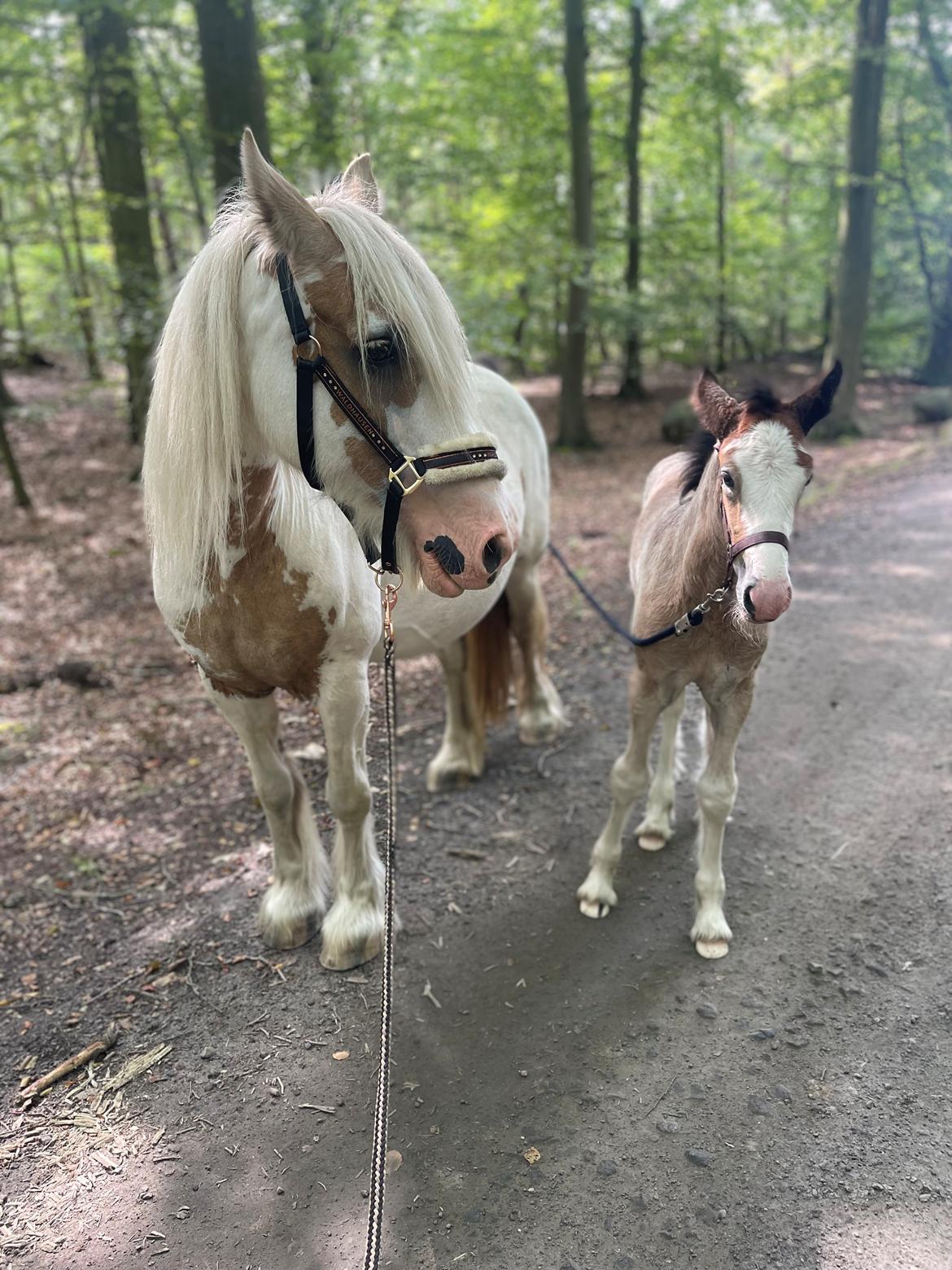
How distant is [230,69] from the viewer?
20.0ft

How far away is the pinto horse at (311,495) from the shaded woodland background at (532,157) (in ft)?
16.8

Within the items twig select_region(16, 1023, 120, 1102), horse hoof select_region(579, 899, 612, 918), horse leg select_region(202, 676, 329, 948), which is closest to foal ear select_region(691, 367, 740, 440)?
horse leg select_region(202, 676, 329, 948)

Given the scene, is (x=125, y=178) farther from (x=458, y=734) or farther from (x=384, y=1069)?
(x=384, y=1069)

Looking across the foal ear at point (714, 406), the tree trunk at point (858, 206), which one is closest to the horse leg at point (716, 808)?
the foal ear at point (714, 406)

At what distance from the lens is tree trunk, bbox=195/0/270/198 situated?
5984mm

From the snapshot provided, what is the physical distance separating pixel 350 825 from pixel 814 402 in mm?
2173

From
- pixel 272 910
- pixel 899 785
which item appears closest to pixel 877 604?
pixel 899 785

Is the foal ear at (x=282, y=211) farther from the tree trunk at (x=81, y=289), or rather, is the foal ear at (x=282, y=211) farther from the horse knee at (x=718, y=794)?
the tree trunk at (x=81, y=289)

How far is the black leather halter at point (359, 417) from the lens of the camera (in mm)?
1897

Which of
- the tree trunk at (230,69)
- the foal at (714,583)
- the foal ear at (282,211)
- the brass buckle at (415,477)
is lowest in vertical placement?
the foal at (714,583)

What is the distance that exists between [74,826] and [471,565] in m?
3.24

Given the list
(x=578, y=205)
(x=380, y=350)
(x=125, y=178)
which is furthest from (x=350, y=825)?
(x=578, y=205)

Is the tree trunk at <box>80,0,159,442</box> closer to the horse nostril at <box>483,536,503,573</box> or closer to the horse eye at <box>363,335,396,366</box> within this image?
the horse eye at <box>363,335,396,366</box>

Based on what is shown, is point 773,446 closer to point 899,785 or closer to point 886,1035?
point 886,1035
